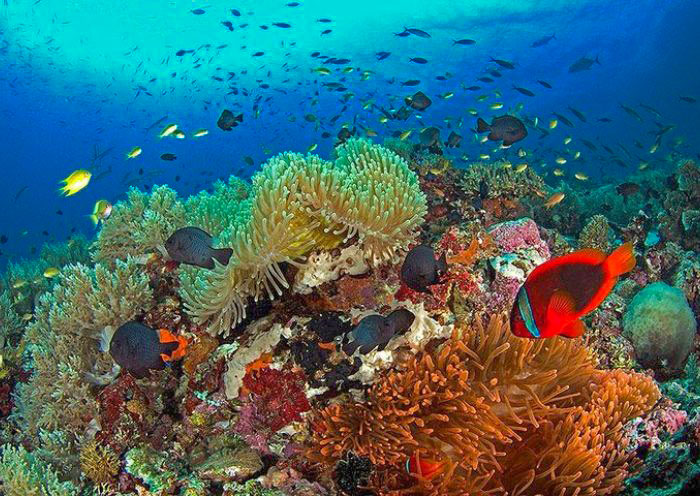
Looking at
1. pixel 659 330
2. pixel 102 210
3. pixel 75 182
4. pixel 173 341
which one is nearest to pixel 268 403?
pixel 173 341

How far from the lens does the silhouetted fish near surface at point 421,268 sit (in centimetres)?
370

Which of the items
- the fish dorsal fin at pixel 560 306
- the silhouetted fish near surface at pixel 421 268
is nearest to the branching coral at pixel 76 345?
the silhouetted fish near surface at pixel 421 268

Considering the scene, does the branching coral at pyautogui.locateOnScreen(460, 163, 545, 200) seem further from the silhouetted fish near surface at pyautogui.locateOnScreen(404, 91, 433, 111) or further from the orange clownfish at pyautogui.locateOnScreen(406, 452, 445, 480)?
the orange clownfish at pyautogui.locateOnScreen(406, 452, 445, 480)

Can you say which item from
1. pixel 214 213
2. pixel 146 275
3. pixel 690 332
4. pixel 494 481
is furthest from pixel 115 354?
pixel 690 332

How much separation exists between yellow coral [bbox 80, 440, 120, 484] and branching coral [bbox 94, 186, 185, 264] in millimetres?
2433

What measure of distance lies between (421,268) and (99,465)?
335 centimetres

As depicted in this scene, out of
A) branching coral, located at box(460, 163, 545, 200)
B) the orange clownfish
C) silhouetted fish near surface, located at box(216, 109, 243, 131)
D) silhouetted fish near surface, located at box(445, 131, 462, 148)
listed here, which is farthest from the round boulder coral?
silhouetted fish near surface, located at box(216, 109, 243, 131)

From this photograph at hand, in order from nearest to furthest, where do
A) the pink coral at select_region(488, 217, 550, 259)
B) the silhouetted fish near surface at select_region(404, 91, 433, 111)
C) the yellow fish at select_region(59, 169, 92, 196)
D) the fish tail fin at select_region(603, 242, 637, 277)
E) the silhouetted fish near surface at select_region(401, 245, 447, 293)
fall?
the fish tail fin at select_region(603, 242, 637, 277)
the silhouetted fish near surface at select_region(401, 245, 447, 293)
the pink coral at select_region(488, 217, 550, 259)
the yellow fish at select_region(59, 169, 92, 196)
the silhouetted fish near surface at select_region(404, 91, 433, 111)

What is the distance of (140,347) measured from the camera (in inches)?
148

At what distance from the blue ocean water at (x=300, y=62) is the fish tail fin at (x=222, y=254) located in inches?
441

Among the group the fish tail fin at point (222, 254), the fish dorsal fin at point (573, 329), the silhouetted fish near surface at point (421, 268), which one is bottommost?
the silhouetted fish near surface at point (421, 268)

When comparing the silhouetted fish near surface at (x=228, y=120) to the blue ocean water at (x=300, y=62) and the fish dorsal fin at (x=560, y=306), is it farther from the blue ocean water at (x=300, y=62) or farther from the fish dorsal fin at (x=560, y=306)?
the fish dorsal fin at (x=560, y=306)

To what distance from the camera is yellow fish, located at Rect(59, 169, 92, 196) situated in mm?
7590

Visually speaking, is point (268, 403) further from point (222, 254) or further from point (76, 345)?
point (76, 345)
